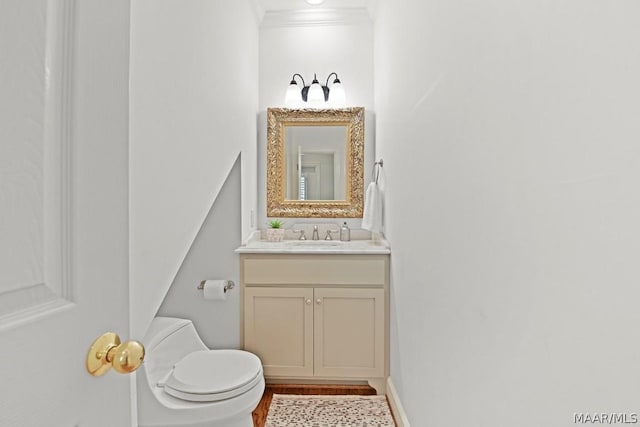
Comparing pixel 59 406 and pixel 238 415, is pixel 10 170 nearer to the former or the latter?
pixel 59 406

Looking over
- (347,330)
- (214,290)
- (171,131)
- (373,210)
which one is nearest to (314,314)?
(347,330)

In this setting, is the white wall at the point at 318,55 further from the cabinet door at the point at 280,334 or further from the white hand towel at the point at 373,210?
the cabinet door at the point at 280,334

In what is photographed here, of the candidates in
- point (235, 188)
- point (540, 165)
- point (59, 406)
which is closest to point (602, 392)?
point (540, 165)

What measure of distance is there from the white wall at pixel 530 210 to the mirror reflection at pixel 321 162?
1638 mm

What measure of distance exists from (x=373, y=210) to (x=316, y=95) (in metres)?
1.00

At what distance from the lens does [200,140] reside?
A: 156 cm

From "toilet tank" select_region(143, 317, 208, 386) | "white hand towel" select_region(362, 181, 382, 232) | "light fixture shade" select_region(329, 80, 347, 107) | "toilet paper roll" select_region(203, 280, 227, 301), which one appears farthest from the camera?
"light fixture shade" select_region(329, 80, 347, 107)

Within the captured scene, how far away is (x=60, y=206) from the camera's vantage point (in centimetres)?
52

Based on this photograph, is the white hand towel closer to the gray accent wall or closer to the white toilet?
the gray accent wall

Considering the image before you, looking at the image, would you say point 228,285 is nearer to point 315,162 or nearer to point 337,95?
point 315,162

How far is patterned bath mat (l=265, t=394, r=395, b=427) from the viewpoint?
2162 mm

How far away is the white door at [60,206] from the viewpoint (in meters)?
0.45

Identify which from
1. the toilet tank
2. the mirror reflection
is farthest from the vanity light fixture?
the toilet tank

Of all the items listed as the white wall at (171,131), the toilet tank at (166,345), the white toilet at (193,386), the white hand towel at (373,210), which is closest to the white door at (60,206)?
the white wall at (171,131)
